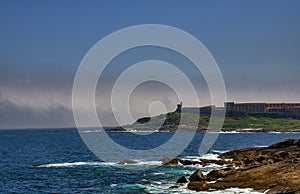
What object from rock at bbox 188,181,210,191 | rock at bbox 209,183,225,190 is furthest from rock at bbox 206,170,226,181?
rock at bbox 209,183,225,190

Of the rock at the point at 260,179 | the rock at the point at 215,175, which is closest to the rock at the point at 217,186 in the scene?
the rock at the point at 260,179

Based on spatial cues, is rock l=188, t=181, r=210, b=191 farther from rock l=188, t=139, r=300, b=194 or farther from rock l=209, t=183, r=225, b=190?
rock l=209, t=183, r=225, b=190

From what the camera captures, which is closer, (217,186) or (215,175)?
(217,186)

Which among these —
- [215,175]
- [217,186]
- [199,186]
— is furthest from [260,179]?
[215,175]

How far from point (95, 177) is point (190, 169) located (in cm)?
1990

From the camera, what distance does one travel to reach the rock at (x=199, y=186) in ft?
171

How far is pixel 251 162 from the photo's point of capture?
257 ft

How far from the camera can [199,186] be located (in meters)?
53.0

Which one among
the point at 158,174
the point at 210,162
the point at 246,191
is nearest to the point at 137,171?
the point at 158,174

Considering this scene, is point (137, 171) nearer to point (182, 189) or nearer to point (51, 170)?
point (51, 170)

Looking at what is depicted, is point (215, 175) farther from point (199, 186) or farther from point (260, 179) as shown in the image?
point (260, 179)

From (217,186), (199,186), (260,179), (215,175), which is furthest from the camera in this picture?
(215,175)

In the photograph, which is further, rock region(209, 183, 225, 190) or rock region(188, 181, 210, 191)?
rock region(188, 181, 210, 191)

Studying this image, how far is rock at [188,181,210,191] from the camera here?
52.1 m
